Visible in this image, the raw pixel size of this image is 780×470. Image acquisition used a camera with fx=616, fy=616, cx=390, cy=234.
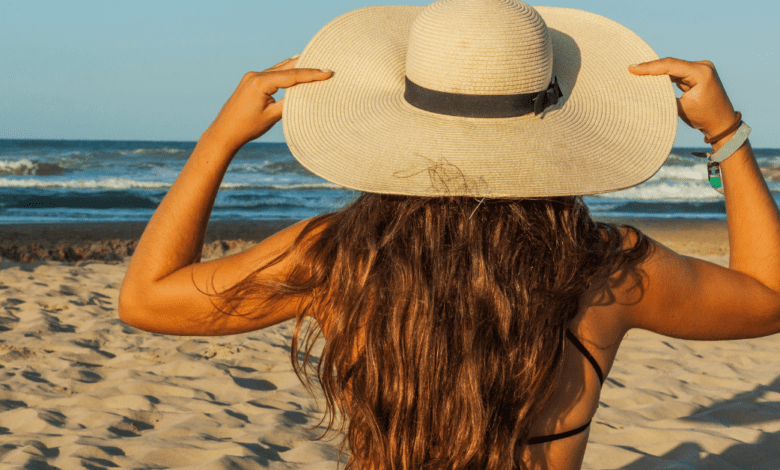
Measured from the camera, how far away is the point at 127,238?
919 cm

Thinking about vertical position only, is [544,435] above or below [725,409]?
above

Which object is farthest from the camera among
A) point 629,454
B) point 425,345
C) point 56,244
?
point 56,244

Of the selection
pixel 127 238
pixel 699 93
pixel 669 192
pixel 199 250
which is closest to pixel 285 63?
pixel 199 250

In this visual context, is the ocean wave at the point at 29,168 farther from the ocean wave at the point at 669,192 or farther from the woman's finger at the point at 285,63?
the woman's finger at the point at 285,63

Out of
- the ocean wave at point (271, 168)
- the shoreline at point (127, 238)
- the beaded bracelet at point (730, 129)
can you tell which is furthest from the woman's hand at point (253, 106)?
the ocean wave at point (271, 168)

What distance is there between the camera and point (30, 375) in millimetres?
3480

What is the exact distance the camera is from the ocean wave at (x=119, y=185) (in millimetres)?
17672

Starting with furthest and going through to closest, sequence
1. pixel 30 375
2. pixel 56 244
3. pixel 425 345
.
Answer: pixel 56 244
pixel 30 375
pixel 425 345

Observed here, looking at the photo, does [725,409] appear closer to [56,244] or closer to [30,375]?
[30,375]

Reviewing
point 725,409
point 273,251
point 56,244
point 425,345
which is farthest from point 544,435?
point 56,244

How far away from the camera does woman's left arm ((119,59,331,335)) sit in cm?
112

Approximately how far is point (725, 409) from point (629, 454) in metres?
0.84

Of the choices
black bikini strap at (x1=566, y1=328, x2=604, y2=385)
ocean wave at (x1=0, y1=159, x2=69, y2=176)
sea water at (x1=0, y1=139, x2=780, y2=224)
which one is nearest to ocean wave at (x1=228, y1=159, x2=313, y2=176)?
sea water at (x1=0, y1=139, x2=780, y2=224)

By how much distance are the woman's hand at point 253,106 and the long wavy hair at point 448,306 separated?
0.24 m
